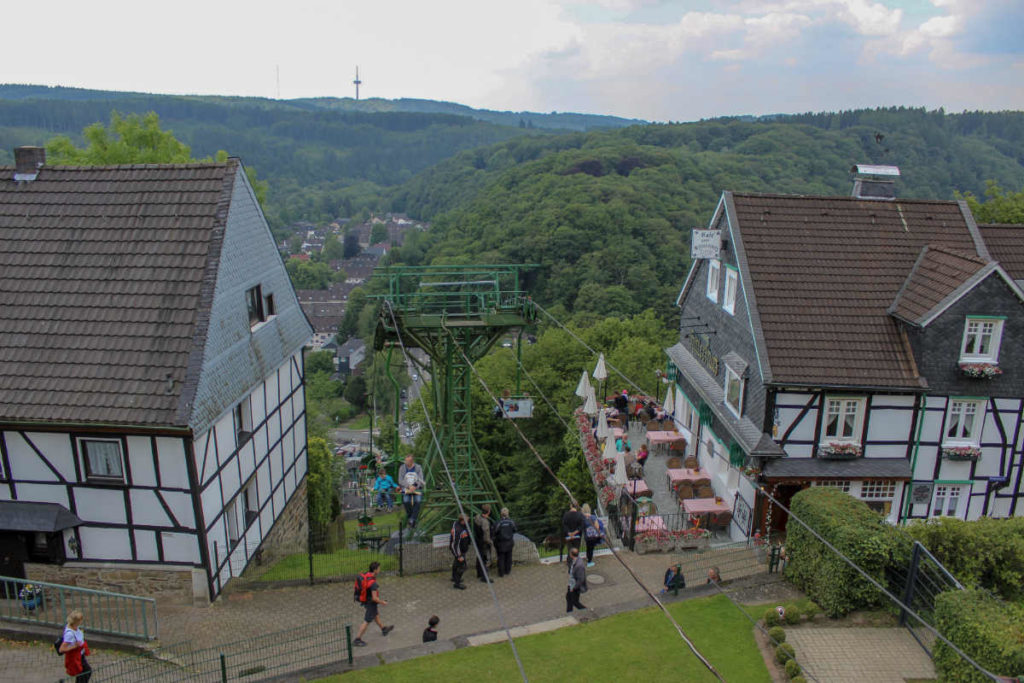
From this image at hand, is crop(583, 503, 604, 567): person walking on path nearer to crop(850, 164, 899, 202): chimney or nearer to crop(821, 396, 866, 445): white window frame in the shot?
crop(821, 396, 866, 445): white window frame

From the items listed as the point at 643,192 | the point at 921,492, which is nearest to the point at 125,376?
the point at 921,492

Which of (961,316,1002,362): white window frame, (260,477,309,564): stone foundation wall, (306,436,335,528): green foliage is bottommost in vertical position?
(306,436,335,528): green foliage

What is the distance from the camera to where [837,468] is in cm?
2025

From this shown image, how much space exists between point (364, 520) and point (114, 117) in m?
25.0

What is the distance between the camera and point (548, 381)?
132 feet

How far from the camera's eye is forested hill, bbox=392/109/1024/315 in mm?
88938

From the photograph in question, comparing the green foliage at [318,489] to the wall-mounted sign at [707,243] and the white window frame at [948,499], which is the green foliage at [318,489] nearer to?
the wall-mounted sign at [707,243]

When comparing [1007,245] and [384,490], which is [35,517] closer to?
[384,490]

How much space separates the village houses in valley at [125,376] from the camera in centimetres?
1550

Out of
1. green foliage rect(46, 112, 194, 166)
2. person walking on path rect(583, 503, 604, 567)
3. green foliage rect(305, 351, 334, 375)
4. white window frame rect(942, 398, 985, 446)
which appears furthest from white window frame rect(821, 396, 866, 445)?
green foliage rect(305, 351, 334, 375)

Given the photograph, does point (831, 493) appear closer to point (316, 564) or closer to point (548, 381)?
point (316, 564)

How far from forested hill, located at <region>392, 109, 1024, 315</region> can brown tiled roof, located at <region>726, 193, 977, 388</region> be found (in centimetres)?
3770

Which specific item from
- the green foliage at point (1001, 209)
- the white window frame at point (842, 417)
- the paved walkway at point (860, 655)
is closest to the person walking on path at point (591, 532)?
the paved walkway at point (860, 655)

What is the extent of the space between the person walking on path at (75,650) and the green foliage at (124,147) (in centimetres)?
2562
